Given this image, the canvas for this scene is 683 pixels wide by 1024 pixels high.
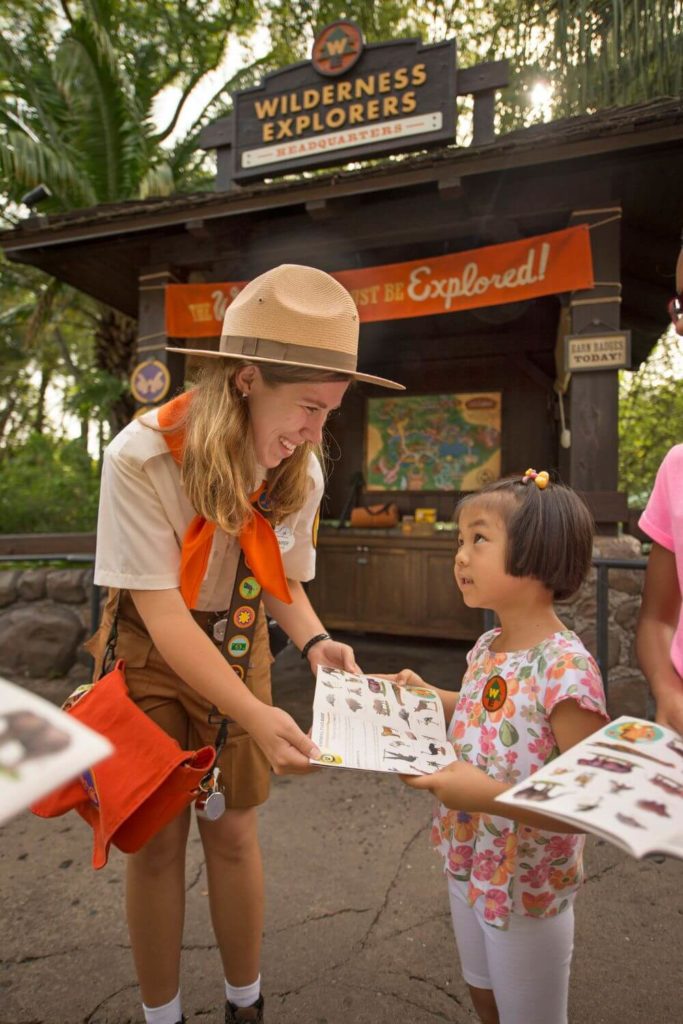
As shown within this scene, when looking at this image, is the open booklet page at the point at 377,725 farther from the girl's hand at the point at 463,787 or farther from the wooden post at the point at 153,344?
the wooden post at the point at 153,344

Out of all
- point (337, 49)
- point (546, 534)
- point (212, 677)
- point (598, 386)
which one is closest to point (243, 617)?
point (212, 677)

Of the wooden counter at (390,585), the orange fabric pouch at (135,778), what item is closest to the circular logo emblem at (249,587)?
the orange fabric pouch at (135,778)

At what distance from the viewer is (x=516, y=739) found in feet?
4.42

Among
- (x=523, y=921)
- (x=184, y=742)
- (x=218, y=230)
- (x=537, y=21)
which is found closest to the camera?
(x=523, y=921)

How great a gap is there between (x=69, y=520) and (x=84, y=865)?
23.0 feet

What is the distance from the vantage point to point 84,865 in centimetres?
270

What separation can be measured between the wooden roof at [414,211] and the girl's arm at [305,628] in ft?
11.5

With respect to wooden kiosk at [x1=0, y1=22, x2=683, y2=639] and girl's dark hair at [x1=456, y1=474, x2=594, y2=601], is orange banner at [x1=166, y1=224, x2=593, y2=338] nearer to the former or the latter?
wooden kiosk at [x1=0, y1=22, x2=683, y2=639]

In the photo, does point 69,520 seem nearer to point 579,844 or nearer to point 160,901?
point 160,901

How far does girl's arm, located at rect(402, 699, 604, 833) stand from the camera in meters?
1.16

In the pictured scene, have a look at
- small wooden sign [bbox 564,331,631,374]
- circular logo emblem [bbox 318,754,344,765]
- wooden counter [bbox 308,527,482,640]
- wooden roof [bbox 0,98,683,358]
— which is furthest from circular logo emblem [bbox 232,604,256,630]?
wooden counter [bbox 308,527,482,640]

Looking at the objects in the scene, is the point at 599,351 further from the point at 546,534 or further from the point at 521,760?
the point at 521,760

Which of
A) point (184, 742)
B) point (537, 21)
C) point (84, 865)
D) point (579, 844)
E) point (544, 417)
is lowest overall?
point (84, 865)

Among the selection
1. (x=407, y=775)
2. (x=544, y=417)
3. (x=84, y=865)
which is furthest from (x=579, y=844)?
(x=544, y=417)
